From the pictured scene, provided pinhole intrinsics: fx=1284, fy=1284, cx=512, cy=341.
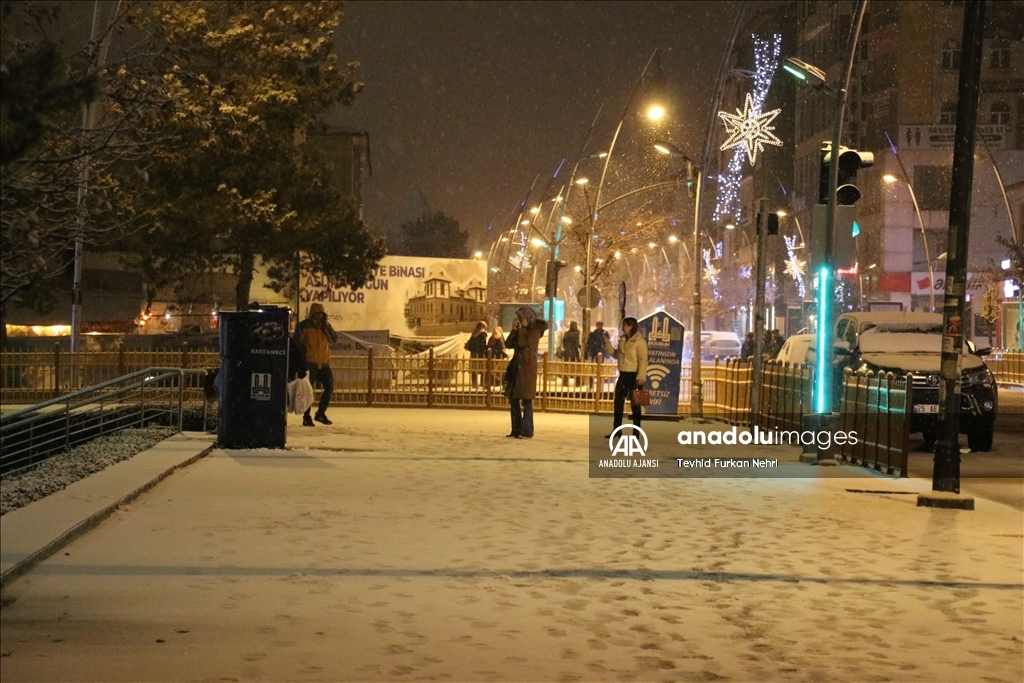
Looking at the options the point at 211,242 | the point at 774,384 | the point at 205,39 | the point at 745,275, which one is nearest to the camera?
the point at 774,384

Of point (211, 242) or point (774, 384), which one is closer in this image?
point (774, 384)

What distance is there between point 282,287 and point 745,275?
2704 inches

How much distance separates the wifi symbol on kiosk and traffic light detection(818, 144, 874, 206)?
300 inches

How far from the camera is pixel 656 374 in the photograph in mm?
23703

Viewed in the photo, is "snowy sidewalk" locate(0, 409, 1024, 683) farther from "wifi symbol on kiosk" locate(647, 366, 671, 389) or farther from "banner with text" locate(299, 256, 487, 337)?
"banner with text" locate(299, 256, 487, 337)

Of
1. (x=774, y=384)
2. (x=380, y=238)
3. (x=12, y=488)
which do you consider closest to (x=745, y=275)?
(x=380, y=238)

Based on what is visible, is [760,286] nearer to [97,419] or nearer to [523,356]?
[523,356]

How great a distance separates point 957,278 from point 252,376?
837 cm

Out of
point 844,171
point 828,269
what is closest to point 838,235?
point 828,269

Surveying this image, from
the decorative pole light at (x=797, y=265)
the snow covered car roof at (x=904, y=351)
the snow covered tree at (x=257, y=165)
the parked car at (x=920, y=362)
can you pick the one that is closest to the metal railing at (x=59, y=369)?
the snow covered tree at (x=257, y=165)

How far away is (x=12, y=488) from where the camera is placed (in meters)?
11.5

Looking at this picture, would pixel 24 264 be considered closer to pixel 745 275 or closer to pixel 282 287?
pixel 282 287

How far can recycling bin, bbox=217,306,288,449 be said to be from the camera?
52.2 feet

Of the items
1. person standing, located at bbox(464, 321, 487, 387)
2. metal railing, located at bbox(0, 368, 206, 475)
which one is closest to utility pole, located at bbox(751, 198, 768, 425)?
metal railing, located at bbox(0, 368, 206, 475)
